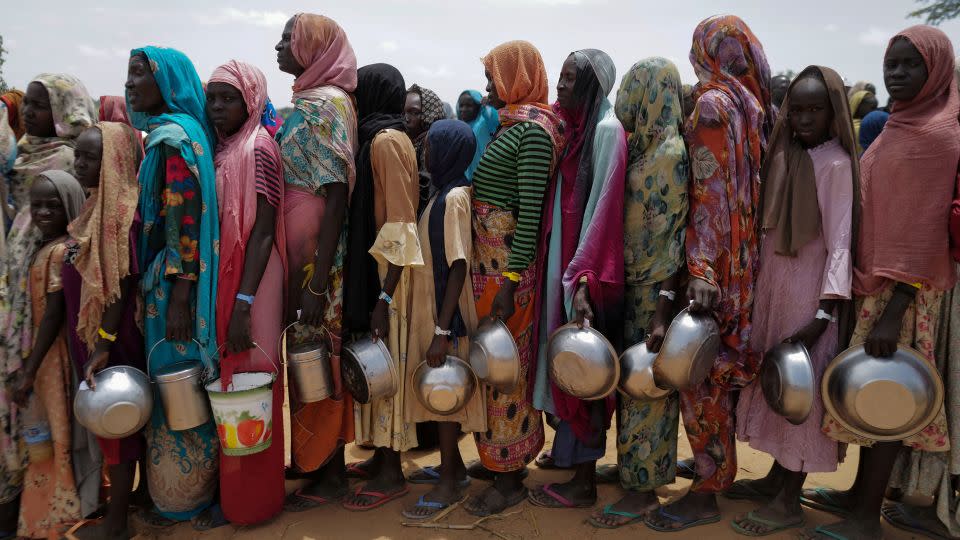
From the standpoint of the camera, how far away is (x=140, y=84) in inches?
128

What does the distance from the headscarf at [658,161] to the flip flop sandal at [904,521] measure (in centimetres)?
172

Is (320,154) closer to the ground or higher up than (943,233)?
higher up

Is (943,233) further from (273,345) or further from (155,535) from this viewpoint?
(155,535)

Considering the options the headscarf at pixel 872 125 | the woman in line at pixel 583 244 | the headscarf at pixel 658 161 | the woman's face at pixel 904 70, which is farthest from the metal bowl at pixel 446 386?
the headscarf at pixel 872 125

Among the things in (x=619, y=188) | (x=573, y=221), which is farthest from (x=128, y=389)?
(x=619, y=188)

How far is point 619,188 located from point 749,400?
1298 mm

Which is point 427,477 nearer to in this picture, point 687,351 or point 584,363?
point 584,363

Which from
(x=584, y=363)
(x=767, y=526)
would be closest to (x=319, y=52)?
(x=584, y=363)

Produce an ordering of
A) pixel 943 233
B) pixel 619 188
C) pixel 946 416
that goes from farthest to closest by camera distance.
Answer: pixel 619 188
pixel 946 416
pixel 943 233

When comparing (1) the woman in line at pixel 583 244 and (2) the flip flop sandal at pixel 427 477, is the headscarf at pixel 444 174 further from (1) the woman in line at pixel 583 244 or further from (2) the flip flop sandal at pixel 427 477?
(2) the flip flop sandal at pixel 427 477

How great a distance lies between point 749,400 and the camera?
3.39 m

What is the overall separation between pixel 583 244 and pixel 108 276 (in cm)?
234

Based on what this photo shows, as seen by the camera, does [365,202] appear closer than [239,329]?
No

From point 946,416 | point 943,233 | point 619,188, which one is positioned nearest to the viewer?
point 943,233
